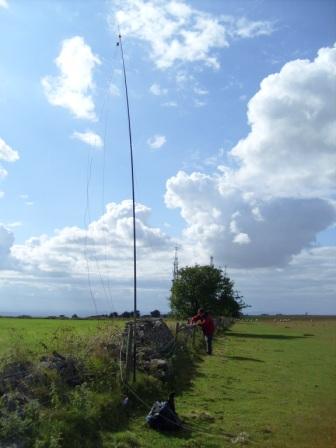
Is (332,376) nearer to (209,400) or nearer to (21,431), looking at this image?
(209,400)

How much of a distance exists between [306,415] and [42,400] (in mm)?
6108

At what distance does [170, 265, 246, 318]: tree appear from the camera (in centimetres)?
5366

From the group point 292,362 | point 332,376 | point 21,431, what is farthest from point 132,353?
point 292,362

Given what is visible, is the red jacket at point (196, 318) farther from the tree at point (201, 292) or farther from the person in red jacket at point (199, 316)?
the tree at point (201, 292)

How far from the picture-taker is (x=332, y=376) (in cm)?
1875

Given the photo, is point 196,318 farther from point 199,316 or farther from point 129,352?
point 129,352

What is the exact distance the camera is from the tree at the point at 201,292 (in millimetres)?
53656

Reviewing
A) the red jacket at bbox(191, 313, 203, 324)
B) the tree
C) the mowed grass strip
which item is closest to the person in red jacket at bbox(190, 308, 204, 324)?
the red jacket at bbox(191, 313, 203, 324)

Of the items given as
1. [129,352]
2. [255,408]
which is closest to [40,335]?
[129,352]

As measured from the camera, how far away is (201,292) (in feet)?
177

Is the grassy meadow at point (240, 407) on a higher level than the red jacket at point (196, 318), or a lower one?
lower

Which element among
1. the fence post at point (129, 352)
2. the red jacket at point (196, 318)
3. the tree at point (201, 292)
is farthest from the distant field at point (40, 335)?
the tree at point (201, 292)

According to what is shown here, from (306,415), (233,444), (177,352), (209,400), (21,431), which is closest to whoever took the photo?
(21,431)

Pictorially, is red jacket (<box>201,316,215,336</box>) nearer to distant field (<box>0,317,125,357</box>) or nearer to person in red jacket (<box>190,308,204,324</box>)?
person in red jacket (<box>190,308,204,324</box>)
